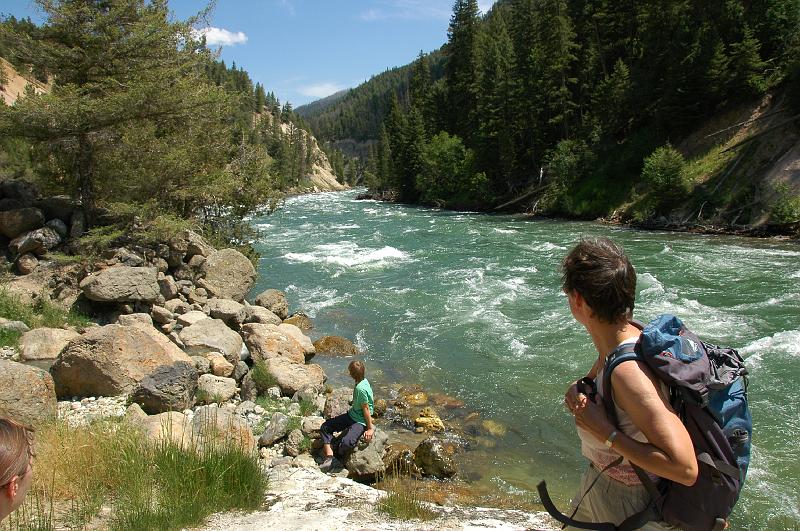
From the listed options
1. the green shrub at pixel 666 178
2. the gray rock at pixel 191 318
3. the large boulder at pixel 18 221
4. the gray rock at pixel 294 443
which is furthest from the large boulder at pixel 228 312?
the green shrub at pixel 666 178

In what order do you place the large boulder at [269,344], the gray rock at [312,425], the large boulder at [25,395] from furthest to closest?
the large boulder at [269,344], the gray rock at [312,425], the large boulder at [25,395]

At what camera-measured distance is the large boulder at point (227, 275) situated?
1378 centimetres

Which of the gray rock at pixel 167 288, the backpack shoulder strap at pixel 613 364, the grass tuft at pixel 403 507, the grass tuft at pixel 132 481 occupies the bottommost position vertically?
the grass tuft at pixel 403 507

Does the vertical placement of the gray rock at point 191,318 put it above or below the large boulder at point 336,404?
above

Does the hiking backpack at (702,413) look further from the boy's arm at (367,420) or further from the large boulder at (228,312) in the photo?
the large boulder at (228,312)

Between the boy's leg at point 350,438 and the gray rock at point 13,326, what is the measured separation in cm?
642

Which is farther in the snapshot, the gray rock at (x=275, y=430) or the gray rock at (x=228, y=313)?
the gray rock at (x=228, y=313)

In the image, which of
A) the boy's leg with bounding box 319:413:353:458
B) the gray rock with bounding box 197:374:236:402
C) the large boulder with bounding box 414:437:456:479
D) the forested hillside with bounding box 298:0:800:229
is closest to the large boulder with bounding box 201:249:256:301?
the gray rock with bounding box 197:374:236:402

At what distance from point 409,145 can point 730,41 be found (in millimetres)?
35546

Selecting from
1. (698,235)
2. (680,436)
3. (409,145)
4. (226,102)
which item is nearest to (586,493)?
(680,436)

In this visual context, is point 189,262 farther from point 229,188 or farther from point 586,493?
point 586,493

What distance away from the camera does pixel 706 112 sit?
3086 cm

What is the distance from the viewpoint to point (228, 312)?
1195 centimetres

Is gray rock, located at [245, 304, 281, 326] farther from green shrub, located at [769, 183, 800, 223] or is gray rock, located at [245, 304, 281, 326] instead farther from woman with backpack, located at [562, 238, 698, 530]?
green shrub, located at [769, 183, 800, 223]
